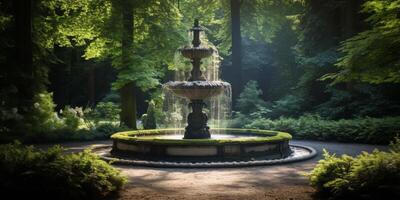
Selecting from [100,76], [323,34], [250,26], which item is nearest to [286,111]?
[323,34]

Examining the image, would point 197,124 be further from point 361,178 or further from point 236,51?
point 236,51

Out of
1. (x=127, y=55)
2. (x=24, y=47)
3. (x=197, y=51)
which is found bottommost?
(x=197, y=51)

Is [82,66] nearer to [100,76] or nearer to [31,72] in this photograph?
[100,76]

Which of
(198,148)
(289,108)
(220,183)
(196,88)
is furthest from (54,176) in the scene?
(289,108)

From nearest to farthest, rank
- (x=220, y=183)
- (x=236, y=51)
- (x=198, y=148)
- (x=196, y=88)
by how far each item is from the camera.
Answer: (x=220, y=183), (x=198, y=148), (x=196, y=88), (x=236, y=51)

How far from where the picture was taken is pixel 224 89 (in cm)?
1627

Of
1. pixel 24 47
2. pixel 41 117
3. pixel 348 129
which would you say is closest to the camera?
pixel 348 129

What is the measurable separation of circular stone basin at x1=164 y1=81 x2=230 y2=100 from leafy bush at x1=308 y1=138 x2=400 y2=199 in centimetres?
759

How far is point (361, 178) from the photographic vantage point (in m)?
7.83

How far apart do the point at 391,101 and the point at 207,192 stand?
18.8m

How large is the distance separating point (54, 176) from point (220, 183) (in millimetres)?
3826

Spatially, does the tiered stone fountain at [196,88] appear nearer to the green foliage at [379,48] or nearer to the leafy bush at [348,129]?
the green foliage at [379,48]

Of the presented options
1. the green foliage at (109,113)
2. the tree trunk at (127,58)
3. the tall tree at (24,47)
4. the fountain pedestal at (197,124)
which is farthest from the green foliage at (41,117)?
the green foliage at (109,113)

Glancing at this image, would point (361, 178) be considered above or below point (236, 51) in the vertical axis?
below
